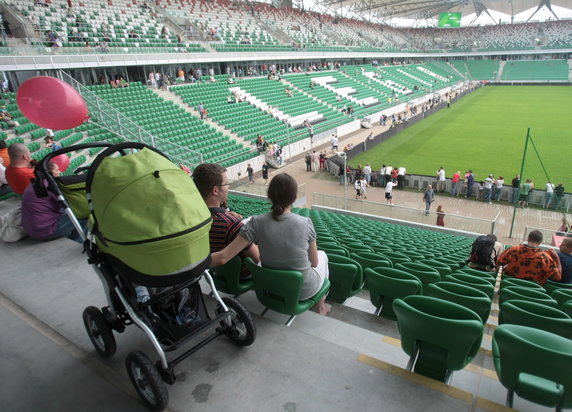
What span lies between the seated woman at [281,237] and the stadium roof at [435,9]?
68302mm

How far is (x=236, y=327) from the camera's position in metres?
2.96

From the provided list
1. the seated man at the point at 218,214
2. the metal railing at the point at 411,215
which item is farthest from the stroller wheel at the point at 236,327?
the metal railing at the point at 411,215

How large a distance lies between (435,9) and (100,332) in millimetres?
101755

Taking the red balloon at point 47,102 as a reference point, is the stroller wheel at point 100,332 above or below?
below

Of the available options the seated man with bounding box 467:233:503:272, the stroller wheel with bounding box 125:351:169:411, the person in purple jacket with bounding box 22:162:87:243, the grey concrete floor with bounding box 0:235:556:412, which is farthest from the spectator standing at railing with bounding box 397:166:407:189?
the stroller wheel with bounding box 125:351:169:411

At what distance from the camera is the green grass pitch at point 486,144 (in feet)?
65.0

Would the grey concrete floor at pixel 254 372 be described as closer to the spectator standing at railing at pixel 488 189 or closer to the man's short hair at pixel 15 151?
the man's short hair at pixel 15 151

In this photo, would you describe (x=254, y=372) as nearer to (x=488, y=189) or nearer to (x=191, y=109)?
(x=488, y=189)

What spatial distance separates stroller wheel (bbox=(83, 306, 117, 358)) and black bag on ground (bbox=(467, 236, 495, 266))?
515 centimetres

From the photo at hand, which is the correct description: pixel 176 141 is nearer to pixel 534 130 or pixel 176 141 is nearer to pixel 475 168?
pixel 475 168

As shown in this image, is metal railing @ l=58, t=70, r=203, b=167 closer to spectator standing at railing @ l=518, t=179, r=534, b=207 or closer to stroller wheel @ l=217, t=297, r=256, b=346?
stroller wheel @ l=217, t=297, r=256, b=346

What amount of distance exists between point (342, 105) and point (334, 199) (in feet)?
78.1

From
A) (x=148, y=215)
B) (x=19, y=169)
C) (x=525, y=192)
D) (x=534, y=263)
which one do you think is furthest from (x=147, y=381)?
(x=525, y=192)

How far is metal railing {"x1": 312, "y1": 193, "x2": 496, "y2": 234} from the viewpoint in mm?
11023
